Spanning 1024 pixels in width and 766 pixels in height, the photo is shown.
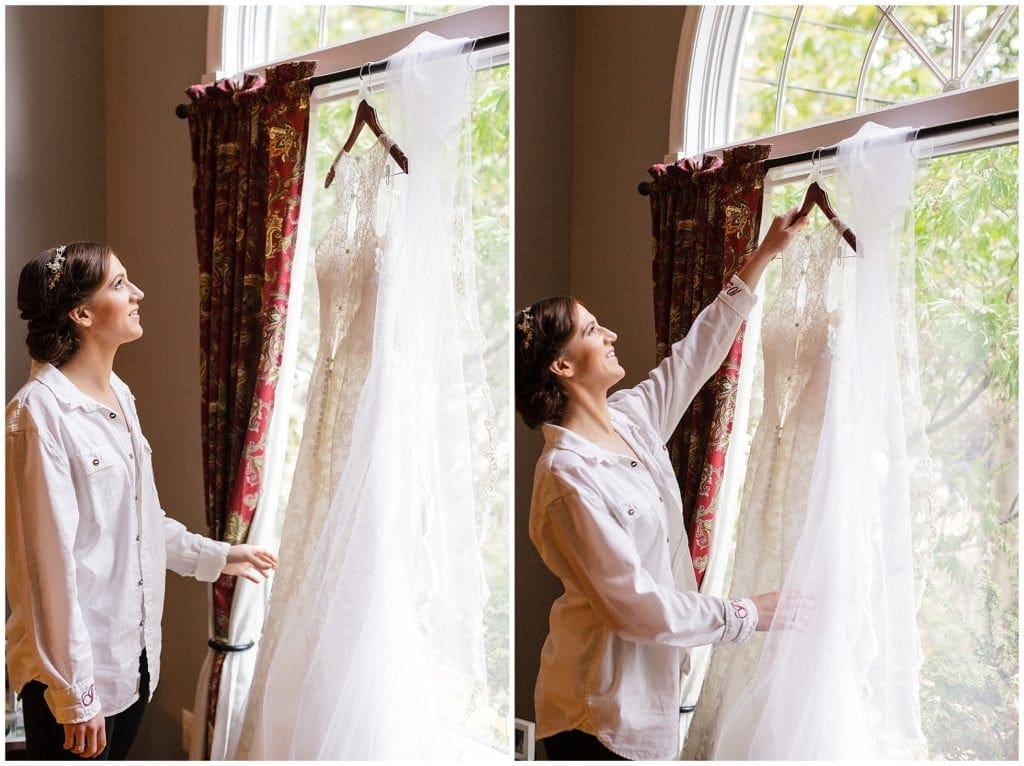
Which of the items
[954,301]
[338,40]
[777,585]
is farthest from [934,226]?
[338,40]

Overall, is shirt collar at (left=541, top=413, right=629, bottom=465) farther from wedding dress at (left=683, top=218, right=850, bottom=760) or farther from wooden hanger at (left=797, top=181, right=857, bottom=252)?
wooden hanger at (left=797, top=181, right=857, bottom=252)

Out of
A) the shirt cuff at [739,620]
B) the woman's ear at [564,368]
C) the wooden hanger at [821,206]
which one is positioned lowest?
the shirt cuff at [739,620]

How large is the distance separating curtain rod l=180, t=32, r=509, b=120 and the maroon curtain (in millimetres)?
390

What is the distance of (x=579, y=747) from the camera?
5.44 feet

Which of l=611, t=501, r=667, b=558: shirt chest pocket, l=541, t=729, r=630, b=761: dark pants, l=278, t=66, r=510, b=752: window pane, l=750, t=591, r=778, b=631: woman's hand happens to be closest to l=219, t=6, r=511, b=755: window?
l=278, t=66, r=510, b=752: window pane

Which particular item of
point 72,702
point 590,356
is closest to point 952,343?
point 590,356

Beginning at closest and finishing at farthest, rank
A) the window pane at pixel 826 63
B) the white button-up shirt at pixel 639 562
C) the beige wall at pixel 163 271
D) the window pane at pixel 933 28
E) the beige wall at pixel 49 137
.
→ the white button-up shirt at pixel 639 562
the window pane at pixel 826 63
the window pane at pixel 933 28
the beige wall at pixel 49 137
the beige wall at pixel 163 271

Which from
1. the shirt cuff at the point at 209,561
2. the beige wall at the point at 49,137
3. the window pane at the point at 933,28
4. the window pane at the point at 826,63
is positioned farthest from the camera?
the beige wall at the point at 49,137

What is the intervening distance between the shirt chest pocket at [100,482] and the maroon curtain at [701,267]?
3.17ft

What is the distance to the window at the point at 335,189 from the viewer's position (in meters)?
1.70

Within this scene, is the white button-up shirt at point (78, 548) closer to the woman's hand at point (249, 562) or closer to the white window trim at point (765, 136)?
→ the woman's hand at point (249, 562)

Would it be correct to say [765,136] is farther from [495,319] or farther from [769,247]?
[495,319]

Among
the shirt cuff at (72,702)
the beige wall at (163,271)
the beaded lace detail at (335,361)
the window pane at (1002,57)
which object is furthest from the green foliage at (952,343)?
the beige wall at (163,271)

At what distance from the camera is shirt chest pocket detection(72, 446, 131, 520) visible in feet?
5.39
